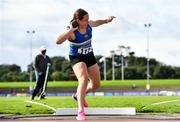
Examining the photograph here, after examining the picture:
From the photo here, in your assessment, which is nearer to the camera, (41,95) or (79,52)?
(79,52)

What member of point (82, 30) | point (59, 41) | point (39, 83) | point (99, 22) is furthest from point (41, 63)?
point (59, 41)

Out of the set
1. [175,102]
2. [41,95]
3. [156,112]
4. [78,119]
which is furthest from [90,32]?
[41,95]

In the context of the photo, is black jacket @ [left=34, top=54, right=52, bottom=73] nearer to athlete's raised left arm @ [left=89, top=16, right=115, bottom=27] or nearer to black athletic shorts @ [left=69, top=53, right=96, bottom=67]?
athlete's raised left arm @ [left=89, top=16, right=115, bottom=27]

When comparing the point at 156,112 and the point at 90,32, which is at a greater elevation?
the point at 90,32

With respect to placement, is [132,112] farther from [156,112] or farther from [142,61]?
[142,61]

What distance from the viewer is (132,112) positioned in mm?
11078

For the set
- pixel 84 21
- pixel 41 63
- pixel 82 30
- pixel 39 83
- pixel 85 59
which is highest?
pixel 84 21

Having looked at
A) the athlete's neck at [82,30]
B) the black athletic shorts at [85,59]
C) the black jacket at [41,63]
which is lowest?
the black athletic shorts at [85,59]

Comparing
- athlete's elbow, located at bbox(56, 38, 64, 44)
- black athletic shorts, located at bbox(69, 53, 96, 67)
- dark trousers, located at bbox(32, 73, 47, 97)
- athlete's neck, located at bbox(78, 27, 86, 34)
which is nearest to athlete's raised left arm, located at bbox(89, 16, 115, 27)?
athlete's neck, located at bbox(78, 27, 86, 34)

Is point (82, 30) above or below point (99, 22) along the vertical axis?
below

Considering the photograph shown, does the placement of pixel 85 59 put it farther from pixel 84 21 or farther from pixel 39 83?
pixel 39 83

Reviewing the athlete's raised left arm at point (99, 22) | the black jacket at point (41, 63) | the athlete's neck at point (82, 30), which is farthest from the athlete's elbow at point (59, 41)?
the black jacket at point (41, 63)

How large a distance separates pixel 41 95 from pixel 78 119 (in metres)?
7.09

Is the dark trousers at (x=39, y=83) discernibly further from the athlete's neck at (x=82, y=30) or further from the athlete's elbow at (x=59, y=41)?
the athlete's elbow at (x=59, y=41)
